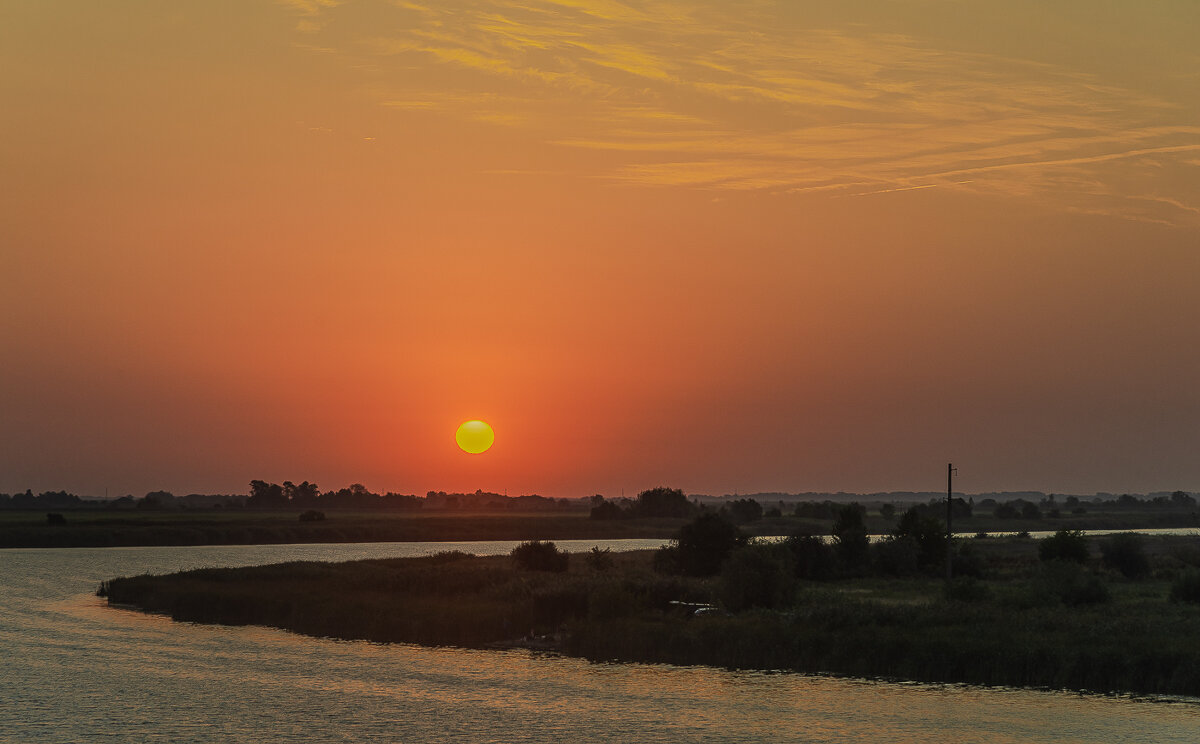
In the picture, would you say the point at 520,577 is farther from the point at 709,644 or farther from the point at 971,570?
the point at 971,570

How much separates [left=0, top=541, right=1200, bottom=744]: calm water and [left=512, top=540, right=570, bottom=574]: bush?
118 ft

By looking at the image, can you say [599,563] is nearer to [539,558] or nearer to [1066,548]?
[539,558]

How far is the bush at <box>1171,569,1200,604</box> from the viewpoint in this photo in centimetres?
7369

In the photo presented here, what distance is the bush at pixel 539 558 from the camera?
332 feet

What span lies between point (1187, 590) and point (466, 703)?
163ft

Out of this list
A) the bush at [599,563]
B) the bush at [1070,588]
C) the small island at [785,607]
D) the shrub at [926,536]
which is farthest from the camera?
the shrub at [926,536]

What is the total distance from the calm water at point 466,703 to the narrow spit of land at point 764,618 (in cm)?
219

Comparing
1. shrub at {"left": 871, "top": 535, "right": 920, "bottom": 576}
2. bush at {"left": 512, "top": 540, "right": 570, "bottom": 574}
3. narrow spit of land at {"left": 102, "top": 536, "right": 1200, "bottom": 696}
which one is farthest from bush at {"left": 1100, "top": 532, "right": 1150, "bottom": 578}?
bush at {"left": 512, "top": 540, "right": 570, "bottom": 574}

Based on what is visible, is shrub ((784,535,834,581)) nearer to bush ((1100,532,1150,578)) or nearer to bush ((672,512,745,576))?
bush ((672,512,745,576))

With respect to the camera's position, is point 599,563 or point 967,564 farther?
point 967,564

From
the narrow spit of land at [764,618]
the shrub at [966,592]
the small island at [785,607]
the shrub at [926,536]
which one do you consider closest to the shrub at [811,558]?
the small island at [785,607]

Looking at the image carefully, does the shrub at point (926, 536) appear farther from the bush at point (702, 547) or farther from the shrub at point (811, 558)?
the bush at point (702, 547)

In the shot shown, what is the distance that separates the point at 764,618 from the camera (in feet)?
206

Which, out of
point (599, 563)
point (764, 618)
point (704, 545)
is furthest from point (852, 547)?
point (764, 618)
